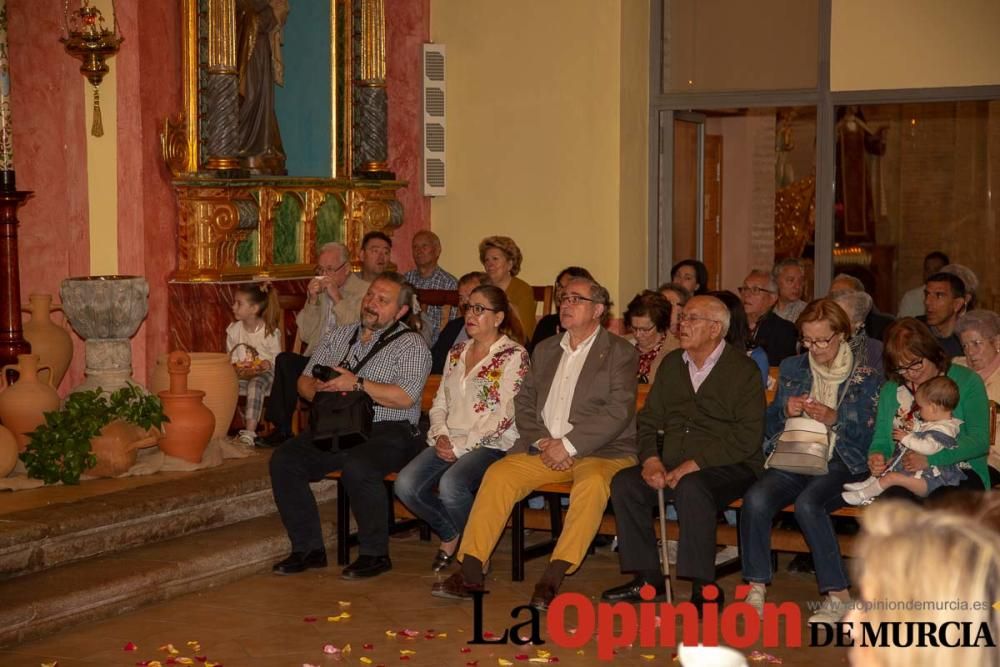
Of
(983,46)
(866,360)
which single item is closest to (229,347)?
(866,360)

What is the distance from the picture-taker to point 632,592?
567 centimetres

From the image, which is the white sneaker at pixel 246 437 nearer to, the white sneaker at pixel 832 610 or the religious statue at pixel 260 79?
the religious statue at pixel 260 79

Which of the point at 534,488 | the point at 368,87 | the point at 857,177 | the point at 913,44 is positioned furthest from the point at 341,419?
the point at 857,177

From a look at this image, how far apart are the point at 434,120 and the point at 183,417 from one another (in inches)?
149

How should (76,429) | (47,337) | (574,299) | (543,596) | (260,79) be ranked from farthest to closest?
1. (260,79)
2. (47,337)
3. (76,429)
4. (574,299)
5. (543,596)

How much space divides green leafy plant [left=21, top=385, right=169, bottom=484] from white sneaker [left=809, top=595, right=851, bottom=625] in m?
3.31

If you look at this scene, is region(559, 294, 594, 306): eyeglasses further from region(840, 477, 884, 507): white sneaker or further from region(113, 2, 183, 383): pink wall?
region(113, 2, 183, 383): pink wall

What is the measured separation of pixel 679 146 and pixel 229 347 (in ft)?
12.4

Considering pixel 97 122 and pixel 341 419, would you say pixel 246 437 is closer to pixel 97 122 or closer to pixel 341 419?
pixel 341 419

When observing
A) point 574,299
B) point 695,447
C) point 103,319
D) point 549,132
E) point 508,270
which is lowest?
point 695,447

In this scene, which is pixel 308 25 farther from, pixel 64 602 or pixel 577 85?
pixel 64 602

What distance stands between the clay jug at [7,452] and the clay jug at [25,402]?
192 millimetres

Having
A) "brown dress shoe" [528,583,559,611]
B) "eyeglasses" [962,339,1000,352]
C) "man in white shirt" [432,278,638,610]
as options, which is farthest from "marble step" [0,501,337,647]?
"eyeglasses" [962,339,1000,352]

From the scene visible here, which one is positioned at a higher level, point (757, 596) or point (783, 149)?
point (783, 149)
